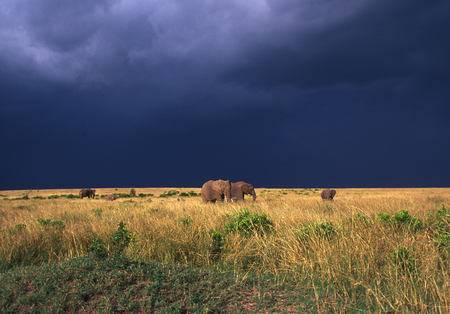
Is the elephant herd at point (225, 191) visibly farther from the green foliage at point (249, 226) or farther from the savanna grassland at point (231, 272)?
the savanna grassland at point (231, 272)

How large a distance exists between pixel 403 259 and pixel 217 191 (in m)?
19.3

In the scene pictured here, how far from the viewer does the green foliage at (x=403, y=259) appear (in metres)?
4.46

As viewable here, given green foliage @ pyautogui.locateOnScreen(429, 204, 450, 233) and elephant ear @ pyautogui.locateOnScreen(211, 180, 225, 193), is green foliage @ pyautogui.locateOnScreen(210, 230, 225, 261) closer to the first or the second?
green foliage @ pyautogui.locateOnScreen(429, 204, 450, 233)

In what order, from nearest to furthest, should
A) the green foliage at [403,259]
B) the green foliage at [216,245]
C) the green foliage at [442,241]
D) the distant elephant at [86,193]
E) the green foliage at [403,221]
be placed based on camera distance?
the green foliage at [403,259] → the green foliage at [442,241] → the green foliage at [216,245] → the green foliage at [403,221] → the distant elephant at [86,193]

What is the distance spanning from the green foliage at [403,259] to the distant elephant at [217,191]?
59.0ft

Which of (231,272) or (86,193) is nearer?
(231,272)

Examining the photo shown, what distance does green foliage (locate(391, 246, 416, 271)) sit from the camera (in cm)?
446

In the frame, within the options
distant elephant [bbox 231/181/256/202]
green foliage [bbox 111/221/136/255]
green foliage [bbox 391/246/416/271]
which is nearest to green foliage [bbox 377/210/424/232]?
green foliage [bbox 391/246/416/271]

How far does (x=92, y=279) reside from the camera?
376cm

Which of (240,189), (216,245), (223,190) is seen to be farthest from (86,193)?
(216,245)

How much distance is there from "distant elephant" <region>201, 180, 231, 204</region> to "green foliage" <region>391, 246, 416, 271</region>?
17979 millimetres

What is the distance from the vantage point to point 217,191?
23.3 m

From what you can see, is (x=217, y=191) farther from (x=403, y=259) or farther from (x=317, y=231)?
(x=403, y=259)

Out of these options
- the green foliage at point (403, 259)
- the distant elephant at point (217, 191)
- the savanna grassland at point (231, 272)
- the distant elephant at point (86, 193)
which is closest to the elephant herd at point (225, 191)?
the distant elephant at point (217, 191)
